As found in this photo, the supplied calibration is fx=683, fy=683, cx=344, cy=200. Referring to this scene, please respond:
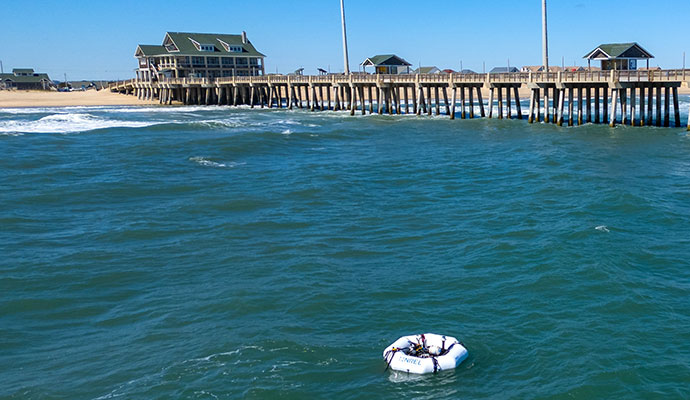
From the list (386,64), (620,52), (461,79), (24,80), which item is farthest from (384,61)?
(24,80)

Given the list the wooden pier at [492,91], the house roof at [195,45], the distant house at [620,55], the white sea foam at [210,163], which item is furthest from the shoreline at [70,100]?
the white sea foam at [210,163]

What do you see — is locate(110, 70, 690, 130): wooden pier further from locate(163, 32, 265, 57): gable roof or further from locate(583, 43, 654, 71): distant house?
locate(163, 32, 265, 57): gable roof

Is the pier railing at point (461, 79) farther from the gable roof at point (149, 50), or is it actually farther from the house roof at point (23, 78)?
the house roof at point (23, 78)

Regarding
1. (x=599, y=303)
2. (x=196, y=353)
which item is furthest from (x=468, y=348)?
(x=196, y=353)

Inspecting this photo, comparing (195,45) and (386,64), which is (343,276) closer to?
(386,64)

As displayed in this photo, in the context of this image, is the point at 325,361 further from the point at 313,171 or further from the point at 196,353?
the point at 313,171
